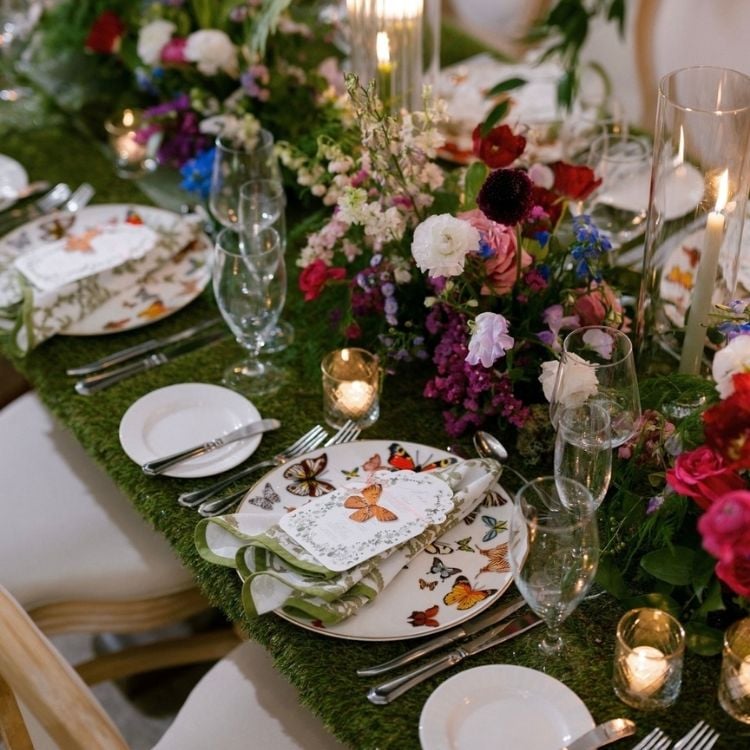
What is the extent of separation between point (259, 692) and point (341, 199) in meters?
0.62

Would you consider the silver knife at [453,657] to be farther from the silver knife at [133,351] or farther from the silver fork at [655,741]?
the silver knife at [133,351]

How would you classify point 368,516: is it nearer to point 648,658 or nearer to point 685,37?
point 648,658

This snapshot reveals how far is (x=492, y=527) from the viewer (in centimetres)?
122

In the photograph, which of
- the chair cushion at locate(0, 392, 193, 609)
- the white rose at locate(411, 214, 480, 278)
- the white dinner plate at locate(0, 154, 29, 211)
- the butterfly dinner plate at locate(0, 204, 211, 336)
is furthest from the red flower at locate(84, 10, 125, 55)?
the white rose at locate(411, 214, 480, 278)

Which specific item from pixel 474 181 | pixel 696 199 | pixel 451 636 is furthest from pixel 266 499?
pixel 696 199

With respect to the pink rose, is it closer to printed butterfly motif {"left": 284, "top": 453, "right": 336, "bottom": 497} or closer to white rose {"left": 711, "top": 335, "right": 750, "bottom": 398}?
white rose {"left": 711, "top": 335, "right": 750, "bottom": 398}

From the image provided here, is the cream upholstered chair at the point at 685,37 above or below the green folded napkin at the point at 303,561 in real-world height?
above

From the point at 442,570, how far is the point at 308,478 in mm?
214

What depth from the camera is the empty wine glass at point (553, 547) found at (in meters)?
0.99

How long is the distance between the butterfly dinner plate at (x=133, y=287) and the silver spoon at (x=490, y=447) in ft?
1.81

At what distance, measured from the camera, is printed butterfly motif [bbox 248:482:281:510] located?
1.25 m

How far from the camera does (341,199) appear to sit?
1328mm

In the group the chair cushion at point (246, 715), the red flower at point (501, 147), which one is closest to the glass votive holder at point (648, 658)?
the chair cushion at point (246, 715)

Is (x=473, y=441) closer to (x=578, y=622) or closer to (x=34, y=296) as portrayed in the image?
(x=578, y=622)
